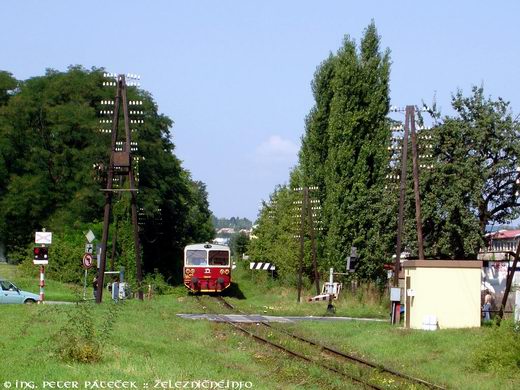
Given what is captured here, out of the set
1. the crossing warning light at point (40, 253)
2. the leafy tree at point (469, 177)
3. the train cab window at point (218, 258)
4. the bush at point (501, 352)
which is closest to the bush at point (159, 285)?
the train cab window at point (218, 258)

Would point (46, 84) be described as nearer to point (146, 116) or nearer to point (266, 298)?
point (146, 116)

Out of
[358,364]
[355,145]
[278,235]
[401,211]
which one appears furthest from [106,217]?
[278,235]

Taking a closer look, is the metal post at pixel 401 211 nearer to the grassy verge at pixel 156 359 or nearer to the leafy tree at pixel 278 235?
the grassy verge at pixel 156 359

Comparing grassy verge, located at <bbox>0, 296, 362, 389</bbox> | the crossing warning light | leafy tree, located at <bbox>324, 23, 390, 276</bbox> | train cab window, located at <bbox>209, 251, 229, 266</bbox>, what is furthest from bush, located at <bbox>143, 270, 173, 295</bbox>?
grassy verge, located at <bbox>0, 296, 362, 389</bbox>

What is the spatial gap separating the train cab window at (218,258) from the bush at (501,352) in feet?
111

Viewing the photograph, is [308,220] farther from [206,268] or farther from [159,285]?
[206,268]

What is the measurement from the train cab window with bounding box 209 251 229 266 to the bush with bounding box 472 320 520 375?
111 feet

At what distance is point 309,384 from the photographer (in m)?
15.9

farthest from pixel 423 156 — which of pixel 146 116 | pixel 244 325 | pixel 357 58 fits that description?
pixel 146 116

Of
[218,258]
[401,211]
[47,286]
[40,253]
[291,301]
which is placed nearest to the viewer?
[40,253]

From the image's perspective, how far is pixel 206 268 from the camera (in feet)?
172

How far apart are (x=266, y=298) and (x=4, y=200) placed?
60.5 feet

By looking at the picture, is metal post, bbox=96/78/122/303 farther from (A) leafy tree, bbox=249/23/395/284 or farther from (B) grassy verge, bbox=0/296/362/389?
(A) leafy tree, bbox=249/23/395/284

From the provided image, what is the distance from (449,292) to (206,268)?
89.4 feet
